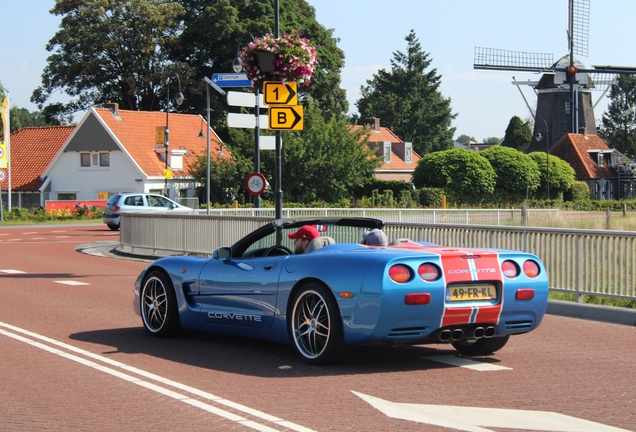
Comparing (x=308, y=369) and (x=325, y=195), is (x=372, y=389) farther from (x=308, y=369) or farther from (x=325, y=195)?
(x=325, y=195)

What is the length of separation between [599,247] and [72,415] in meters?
7.84

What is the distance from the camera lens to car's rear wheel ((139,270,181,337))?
30.2 feet

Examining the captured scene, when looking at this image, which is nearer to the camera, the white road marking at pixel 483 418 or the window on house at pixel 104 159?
the white road marking at pixel 483 418

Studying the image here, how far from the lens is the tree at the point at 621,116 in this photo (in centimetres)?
12256

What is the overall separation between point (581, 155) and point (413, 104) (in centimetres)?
3253

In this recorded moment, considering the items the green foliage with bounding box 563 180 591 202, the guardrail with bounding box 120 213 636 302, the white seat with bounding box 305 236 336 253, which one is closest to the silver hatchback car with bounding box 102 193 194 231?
the guardrail with bounding box 120 213 636 302

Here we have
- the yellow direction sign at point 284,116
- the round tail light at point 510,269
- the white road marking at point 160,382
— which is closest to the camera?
the white road marking at point 160,382

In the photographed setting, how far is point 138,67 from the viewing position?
2726 inches

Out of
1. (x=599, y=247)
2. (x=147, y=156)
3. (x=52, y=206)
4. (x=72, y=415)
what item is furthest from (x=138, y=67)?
(x=72, y=415)

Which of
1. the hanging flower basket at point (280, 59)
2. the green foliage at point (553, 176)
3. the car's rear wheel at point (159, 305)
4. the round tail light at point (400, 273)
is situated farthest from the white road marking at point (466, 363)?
the green foliage at point (553, 176)

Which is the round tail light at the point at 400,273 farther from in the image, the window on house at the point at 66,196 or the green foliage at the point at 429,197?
the window on house at the point at 66,196

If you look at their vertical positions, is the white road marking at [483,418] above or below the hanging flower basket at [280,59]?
below

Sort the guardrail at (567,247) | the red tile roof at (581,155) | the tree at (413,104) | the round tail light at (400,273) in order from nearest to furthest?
1. the round tail light at (400,273)
2. the guardrail at (567,247)
3. the red tile roof at (581,155)
4. the tree at (413,104)

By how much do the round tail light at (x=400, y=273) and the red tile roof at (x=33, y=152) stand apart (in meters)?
62.4
